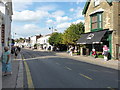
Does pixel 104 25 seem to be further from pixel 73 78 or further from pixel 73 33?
pixel 73 78

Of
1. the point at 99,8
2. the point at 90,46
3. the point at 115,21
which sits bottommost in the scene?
the point at 90,46

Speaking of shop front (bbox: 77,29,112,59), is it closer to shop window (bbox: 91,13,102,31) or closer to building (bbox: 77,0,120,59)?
building (bbox: 77,0,120,59)

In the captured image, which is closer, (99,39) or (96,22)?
(99,39)

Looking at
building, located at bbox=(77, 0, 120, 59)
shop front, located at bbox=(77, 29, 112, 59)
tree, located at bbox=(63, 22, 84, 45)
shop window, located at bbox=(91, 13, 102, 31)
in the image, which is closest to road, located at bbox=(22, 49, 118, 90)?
building, located at bbox=(77, 0, 120, 59)

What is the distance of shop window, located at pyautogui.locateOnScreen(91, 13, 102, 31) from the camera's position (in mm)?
22469

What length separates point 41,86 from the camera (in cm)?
687

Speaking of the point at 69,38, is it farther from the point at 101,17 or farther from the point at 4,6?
the point at 4,6

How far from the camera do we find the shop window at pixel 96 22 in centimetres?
2247

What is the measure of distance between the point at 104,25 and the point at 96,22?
84.5 inches

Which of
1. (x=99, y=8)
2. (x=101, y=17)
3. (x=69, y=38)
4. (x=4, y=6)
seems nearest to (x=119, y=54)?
(x=101, y=17)

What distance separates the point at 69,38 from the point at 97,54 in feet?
32.6

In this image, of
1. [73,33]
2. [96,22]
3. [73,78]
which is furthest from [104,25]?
[73,78]

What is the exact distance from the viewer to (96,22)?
2338cm

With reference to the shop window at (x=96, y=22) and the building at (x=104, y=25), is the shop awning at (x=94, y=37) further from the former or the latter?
the shop window at (x=96, y=22)
